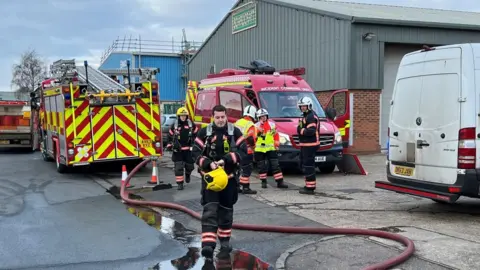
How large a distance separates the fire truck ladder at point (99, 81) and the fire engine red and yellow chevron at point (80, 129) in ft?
2.50

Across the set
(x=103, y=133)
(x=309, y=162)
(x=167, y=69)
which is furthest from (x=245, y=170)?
(x=167, y=69)

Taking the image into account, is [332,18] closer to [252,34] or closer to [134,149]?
[252,34]

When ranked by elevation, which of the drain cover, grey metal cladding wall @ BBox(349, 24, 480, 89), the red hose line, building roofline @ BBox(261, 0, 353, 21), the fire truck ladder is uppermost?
building roofline @ BBox(261, 0, 353, 21)

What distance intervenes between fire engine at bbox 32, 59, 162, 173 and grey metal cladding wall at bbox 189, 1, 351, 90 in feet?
23.8

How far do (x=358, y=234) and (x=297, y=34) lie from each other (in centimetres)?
1510

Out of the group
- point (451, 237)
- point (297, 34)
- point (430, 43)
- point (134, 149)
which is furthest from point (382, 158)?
point (451, 237)

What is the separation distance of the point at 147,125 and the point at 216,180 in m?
8.53

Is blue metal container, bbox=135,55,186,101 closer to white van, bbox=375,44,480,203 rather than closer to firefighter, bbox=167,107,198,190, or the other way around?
firefighter, bbox=167,107,198,190

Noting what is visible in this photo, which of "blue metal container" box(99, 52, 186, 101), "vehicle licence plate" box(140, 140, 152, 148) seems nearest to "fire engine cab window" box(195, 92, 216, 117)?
"vehicle licence plate" box(140, 140, 152, 148)

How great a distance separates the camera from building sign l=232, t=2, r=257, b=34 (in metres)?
24.2

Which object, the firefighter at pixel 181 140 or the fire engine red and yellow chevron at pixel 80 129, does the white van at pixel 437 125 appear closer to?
the firefighter at pixel 181 140

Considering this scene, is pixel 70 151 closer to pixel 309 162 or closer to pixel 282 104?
pixel 282 104

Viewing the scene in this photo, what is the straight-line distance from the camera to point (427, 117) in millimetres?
7863

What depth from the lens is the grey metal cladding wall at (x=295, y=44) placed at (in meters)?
18.4
